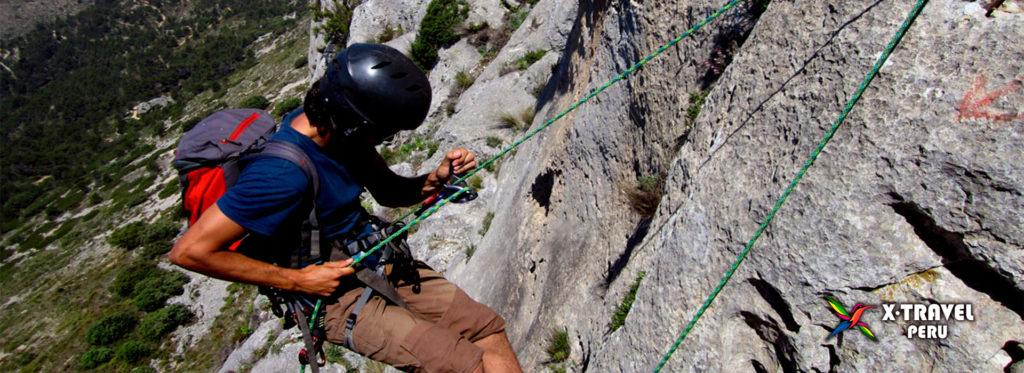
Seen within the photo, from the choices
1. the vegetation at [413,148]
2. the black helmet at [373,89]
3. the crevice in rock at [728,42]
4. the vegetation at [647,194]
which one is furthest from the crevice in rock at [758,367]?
the vegetation at [413,148]

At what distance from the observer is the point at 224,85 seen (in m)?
81.4

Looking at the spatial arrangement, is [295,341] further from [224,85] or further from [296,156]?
[224,85]

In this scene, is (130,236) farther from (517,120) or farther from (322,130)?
(322,130)

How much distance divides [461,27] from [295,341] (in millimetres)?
11508

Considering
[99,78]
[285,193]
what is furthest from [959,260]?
[99,78]

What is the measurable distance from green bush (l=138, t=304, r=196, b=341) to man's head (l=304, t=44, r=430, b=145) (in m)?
35.9

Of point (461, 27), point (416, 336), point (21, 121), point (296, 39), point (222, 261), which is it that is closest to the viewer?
point (222, 261)

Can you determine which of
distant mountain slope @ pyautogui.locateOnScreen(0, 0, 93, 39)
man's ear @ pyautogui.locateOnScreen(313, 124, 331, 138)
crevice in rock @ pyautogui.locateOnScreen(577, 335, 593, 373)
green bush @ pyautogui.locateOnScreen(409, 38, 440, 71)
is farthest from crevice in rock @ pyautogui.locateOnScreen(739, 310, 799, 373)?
distant mountain slope @ pyautogui.locateOnScreen(0, 0, 93, 39)

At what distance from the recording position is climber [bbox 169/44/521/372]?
2502 mm

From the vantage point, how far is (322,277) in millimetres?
2920

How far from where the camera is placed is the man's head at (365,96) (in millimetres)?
2801

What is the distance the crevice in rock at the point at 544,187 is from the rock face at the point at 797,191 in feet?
1.98

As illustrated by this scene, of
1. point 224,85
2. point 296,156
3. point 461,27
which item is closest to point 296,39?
point 224,85

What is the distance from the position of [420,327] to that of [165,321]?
37.1 meters
